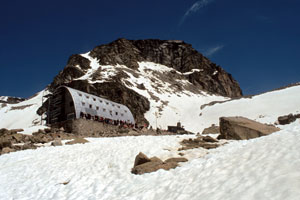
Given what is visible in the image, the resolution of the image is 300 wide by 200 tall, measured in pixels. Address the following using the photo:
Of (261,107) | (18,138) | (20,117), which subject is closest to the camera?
(18,138)

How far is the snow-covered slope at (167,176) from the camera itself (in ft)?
17.6


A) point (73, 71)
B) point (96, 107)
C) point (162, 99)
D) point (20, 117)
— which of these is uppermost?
point (73, 71)

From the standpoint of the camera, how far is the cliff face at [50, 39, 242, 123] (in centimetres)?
6756

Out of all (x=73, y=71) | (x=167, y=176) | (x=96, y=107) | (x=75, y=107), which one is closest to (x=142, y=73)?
(x=73, y=71)

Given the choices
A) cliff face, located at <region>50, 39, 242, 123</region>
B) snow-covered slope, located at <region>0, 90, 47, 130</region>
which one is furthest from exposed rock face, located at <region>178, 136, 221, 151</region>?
snow-covered slope, located at <region>0, 90, 47, 130</region>

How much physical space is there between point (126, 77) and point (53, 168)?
7231 centimetres

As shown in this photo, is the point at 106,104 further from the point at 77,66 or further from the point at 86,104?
the point at 77,66

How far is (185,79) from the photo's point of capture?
12025cm

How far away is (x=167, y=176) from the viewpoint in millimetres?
8453

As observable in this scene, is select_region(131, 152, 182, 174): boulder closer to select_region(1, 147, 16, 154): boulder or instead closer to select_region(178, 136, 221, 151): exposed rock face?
select_region(178, 136, 221, 151): exposed rock face

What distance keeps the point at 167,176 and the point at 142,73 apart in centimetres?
9666

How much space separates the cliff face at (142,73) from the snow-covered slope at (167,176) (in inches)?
1876

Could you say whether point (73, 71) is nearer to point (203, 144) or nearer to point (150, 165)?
point (203, 144)

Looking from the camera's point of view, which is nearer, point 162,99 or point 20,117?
point 162,99
